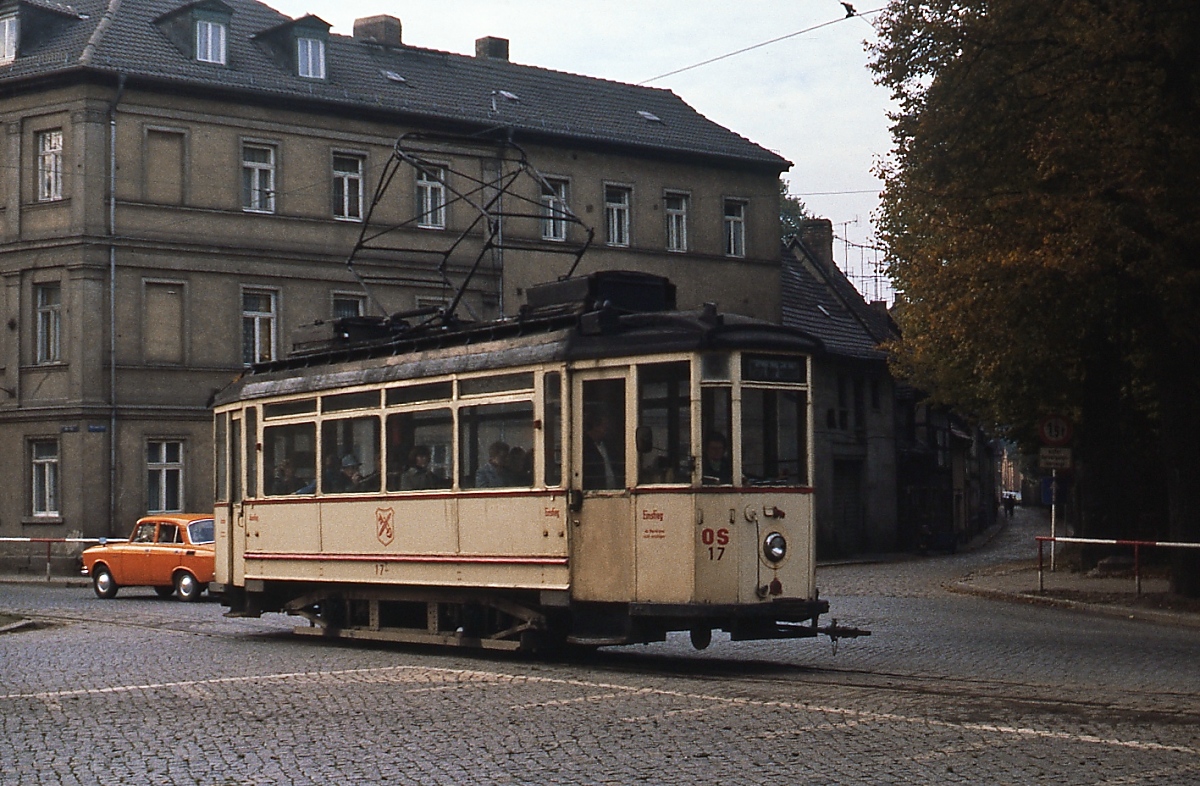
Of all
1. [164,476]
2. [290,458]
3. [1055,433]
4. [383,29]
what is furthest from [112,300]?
[290,458]

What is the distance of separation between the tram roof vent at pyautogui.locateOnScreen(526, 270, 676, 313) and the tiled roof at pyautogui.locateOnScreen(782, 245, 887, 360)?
3567 centimetres

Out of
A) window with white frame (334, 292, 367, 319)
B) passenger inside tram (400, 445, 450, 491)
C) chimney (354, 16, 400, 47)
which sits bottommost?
passenger inside tram (400, 445, 450, 491)

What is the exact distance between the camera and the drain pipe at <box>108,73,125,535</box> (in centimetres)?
3912

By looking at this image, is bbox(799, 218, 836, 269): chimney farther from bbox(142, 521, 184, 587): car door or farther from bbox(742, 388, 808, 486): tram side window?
bbox(742, 388, 808, 486): tram side window

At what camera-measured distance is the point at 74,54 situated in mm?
39500

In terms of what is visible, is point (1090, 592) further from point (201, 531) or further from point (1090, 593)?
point (201, 531)

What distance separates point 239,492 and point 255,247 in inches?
834

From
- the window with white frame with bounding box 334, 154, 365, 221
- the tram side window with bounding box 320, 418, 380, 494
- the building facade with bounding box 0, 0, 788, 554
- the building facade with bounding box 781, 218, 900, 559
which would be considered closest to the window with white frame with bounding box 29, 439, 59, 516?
the building facade with bounding box 0, 0, 788, 554

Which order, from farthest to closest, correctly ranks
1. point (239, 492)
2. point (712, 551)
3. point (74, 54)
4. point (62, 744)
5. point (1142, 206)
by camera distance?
point (74, 54) → point (1142, 206) → point (239, 492) → point (712, 551) → point (62, 744)

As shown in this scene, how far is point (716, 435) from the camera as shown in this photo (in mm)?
15266

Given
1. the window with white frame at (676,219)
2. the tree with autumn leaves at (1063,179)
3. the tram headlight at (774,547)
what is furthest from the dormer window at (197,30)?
the tram headlight at (774,547)

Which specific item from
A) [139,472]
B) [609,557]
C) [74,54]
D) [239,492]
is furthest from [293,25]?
[609,557]

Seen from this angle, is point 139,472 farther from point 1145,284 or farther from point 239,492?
point 1145,284

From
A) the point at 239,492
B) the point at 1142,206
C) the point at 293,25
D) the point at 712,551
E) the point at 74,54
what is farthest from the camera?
the point at 293,25
